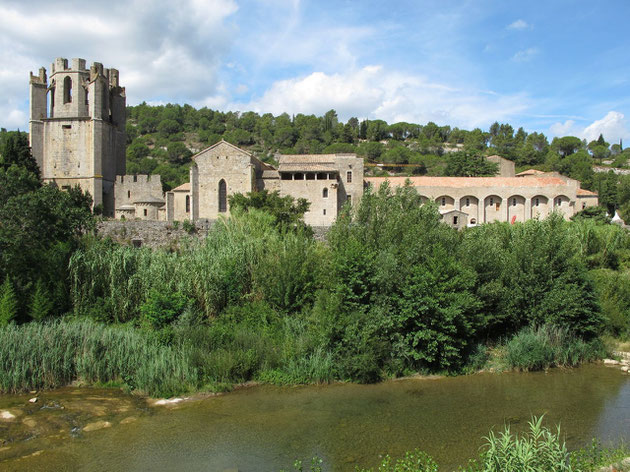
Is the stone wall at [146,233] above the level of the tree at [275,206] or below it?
below

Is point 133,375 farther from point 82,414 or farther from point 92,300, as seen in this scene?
point 92,300

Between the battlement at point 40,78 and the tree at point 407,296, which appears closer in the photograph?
the tree at point 407,296

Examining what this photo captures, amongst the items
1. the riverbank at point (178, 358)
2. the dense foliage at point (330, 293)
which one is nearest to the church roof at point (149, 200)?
the dense foliage at point (330, 293)

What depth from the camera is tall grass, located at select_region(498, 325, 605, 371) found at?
16484 millimetres

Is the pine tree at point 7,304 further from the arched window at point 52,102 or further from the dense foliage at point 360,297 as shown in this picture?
the arched window at point 52,102

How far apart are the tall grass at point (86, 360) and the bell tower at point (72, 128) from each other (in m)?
26.8

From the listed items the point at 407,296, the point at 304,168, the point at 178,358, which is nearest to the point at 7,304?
the point at 178,358

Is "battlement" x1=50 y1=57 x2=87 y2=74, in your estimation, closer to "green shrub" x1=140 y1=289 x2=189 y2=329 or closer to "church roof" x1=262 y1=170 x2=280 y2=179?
"church roof" x1=262 y1=170 x2=280 y2=179

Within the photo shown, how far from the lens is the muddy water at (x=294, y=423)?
9969 millimetres

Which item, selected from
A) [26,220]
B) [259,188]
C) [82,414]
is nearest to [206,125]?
[259,188]

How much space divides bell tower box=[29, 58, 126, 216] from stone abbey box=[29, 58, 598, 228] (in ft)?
0.27

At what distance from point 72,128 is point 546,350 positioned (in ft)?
127

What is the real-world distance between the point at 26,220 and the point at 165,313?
6.40m

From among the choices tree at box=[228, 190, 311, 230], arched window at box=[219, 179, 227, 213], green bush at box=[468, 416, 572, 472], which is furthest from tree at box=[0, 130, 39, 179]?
green bush at box=[468, 416, 572, 472]
